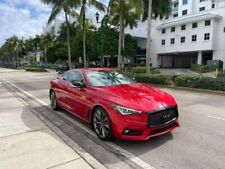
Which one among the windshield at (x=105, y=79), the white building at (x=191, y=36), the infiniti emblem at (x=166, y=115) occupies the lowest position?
the infiniti emblem at (x=166, y=115)

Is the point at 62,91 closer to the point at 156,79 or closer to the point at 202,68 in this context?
the point at 156,79

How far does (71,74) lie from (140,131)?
11.1 feet

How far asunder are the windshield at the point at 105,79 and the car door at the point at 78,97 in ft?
0.80

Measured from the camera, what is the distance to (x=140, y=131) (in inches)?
164

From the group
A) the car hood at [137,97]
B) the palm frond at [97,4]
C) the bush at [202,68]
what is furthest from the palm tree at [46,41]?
the car hood at [137,97]

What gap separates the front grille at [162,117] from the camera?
416 centimetres

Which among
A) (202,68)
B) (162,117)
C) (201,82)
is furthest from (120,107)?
(202,68)

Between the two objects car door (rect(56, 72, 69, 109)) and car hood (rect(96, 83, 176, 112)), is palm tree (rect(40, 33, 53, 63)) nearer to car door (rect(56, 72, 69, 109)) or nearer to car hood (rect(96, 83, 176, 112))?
car door (rect(56, 72, 69, 109))

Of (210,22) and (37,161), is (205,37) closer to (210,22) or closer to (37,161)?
(210,22)

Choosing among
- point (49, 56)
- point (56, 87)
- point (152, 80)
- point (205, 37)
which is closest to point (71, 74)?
point (56, 87)

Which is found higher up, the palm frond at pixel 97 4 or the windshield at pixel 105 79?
the palm frond at pixel 97 4

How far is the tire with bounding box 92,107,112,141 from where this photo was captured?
4.50 metres

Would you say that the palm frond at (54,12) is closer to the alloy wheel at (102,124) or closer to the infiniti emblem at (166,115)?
the alloy wheel at (102,124)

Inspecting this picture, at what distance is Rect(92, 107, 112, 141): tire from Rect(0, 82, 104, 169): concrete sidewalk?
774 millimetres
